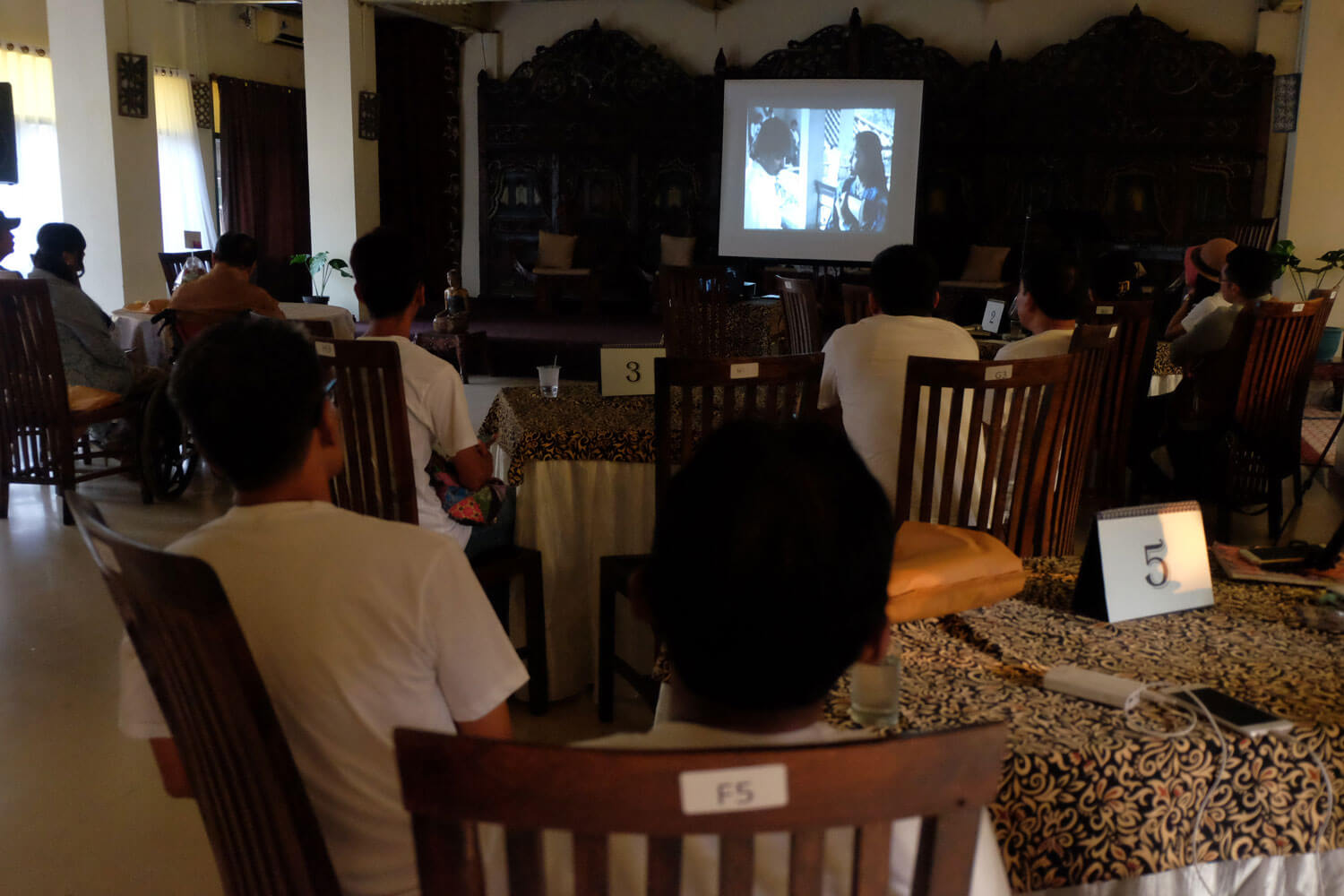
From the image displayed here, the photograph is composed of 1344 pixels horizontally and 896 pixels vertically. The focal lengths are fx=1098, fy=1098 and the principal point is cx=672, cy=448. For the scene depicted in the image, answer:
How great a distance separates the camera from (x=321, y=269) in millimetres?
8922

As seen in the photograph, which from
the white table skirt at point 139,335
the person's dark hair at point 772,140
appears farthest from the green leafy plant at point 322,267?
the person's dark hair at point 772,140

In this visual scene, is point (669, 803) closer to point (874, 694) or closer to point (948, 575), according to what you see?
point (874, 694)

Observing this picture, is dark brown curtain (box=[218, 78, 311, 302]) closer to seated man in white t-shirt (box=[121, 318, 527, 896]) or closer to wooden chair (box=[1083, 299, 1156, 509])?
wooden chair (box=[1083, 299, 1156, 509])

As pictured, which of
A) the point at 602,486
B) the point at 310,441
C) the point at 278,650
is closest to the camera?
the point at 278,650

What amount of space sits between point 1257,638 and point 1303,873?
1.04 ft

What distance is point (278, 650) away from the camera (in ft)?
3.34

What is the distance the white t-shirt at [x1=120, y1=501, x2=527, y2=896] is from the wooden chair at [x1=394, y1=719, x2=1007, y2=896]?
0.40m

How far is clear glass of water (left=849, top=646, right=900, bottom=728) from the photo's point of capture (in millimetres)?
1133

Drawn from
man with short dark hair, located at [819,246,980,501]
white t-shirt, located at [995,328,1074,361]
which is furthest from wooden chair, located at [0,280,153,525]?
white t-shirt, located at [995,328,1074,361]

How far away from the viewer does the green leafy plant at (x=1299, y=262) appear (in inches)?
284

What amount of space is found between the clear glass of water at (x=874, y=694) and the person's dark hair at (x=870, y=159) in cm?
866

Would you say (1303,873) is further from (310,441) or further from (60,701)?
(60,701)

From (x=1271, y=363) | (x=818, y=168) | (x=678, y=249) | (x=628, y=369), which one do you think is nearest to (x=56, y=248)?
(x=628, y=369)

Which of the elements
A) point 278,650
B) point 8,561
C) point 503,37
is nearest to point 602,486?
point 278,650
